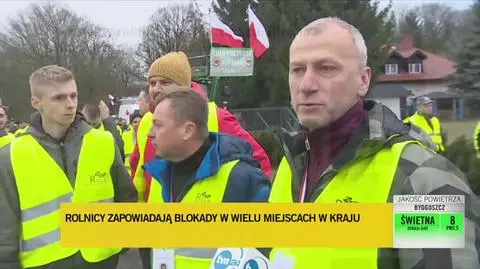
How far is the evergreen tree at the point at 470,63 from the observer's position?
6.50 meters

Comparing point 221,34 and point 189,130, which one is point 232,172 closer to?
point 189,130

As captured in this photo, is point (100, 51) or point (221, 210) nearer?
point (221, 210)

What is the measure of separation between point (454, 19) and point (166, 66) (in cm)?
560

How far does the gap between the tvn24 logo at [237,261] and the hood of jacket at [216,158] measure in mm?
841

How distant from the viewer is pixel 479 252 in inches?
56.1

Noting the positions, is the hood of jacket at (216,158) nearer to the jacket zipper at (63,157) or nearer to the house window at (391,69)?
the jacket zipper at (63,157)

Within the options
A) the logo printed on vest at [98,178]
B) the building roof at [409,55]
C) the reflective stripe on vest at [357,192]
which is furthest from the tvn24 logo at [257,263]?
the building roof at [409,55]

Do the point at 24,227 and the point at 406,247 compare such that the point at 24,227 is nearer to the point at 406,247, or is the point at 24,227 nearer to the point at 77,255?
the point at 77,255

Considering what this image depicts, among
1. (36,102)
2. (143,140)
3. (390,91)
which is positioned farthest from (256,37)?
(390,91)

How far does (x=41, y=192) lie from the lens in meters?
2.87

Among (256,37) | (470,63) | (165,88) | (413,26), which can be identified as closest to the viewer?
(165,88)

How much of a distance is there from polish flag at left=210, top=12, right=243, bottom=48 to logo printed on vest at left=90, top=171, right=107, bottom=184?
6.26 metres

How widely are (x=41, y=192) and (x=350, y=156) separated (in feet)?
5.87

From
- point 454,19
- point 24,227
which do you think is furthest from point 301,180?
point 454,19
